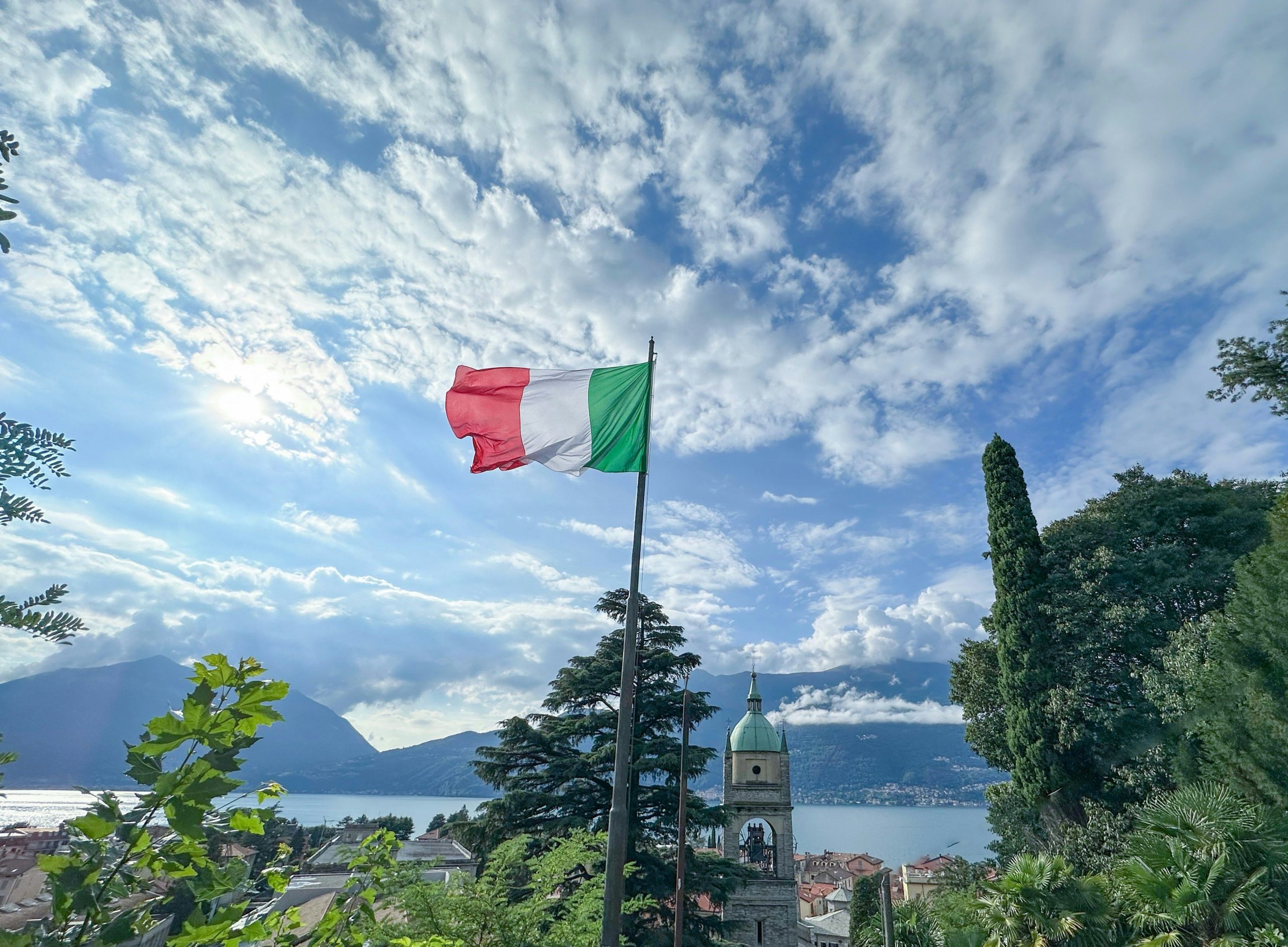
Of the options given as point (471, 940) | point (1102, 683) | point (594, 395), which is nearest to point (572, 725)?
point (471, 940)

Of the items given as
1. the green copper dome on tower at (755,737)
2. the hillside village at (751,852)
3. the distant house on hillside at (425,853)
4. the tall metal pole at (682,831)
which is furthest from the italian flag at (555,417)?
the green copper dome on tower at (755,737)

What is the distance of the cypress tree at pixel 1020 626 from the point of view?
20.3 meters

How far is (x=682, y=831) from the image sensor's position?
16.6 metres

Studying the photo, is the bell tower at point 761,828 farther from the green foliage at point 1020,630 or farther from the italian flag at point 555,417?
the italian flag at point 555,417

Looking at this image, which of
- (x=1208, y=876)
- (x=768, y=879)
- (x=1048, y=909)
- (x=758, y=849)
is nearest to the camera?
(x=1208, y=876)

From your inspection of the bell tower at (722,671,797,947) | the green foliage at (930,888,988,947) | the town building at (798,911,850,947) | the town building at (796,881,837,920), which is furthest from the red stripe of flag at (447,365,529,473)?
the town building at (796,881,837,920)

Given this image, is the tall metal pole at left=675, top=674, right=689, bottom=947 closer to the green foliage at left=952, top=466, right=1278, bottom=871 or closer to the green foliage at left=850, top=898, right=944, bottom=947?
the green foliage at left=850, top=898, right=944, bottom=947

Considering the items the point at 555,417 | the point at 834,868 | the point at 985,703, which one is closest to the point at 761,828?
the point at 985,703

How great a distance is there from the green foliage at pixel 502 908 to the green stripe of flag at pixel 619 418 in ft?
16.2

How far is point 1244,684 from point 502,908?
1555cm

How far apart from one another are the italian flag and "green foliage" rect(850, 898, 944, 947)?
15.9 metres

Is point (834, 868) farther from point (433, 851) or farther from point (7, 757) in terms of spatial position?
point (7, 757)

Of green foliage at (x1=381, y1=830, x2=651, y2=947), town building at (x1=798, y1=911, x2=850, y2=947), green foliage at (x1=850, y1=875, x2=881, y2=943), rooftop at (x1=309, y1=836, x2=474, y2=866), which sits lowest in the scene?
town building at (x1=798, y1=911, x2=850, y2=947)

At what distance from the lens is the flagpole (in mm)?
6422
